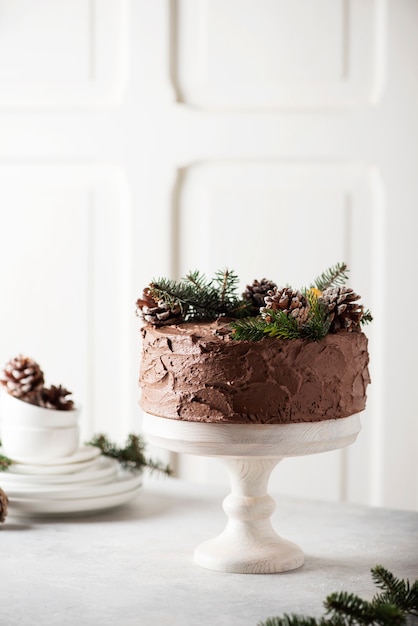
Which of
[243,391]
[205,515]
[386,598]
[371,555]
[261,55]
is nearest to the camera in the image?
[386,598]

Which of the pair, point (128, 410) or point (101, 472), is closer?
point (101, 472)

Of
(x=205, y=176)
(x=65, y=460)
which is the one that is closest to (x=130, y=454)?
(x=65, y=460)

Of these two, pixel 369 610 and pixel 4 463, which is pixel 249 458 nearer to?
pixel 369 610

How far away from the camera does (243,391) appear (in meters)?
1.04

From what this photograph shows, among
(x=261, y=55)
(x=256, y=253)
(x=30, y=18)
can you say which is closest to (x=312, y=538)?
(x=256, y=253)

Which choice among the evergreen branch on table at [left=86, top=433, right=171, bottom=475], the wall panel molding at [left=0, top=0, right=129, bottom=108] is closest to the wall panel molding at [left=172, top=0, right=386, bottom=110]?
the wall panel molding at [left=0, top=0, right=129, bottom=108]

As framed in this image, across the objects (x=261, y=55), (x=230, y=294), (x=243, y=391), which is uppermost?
(x=261, y=55)

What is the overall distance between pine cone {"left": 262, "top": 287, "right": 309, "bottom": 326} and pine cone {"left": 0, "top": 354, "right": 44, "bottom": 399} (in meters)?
0.43

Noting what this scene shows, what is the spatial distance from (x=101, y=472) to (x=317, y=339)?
1.54ft

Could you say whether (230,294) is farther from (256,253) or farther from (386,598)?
(256,253)

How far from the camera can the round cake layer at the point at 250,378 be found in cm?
104

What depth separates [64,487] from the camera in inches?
52.2

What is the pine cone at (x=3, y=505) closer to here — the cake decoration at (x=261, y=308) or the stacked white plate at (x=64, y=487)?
the stacked white plate at (x=64, y=487)

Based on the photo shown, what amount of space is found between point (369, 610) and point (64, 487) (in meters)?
0.59
